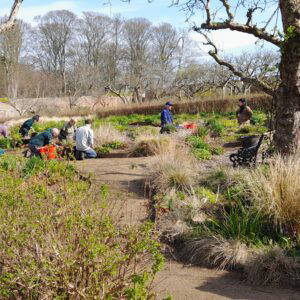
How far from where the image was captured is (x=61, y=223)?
291 cm

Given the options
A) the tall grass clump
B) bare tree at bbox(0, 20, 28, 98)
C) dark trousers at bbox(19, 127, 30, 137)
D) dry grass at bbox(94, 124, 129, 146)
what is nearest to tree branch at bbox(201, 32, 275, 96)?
the tall grass clump

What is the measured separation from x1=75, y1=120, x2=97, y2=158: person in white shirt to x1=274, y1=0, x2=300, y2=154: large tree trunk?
5.89m

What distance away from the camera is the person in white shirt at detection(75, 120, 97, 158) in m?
10.7

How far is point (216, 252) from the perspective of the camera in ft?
14.8

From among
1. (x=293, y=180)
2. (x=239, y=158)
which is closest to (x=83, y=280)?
(x=293, y=180)

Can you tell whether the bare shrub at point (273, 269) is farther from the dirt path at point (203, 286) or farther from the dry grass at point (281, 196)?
the dry grass at point (281, 196)

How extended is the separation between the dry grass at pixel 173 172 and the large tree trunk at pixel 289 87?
1.58 m

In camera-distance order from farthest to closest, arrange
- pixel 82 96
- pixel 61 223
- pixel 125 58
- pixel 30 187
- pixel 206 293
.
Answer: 1. pixel 125 58
2. pixel 82 96
3. pixel 206 293
4. pixel 30 187
5. pixel 61 223

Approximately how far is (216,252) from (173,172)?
92.3 inches

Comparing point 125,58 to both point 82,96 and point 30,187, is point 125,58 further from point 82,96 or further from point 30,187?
point 30,187

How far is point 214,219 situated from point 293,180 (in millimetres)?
1154

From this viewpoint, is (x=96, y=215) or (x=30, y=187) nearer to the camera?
(x=96, y=215)

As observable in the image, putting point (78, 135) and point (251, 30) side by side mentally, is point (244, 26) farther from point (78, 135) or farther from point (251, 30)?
point (78, 135)

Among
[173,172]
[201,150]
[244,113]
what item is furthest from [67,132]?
[173,172]
